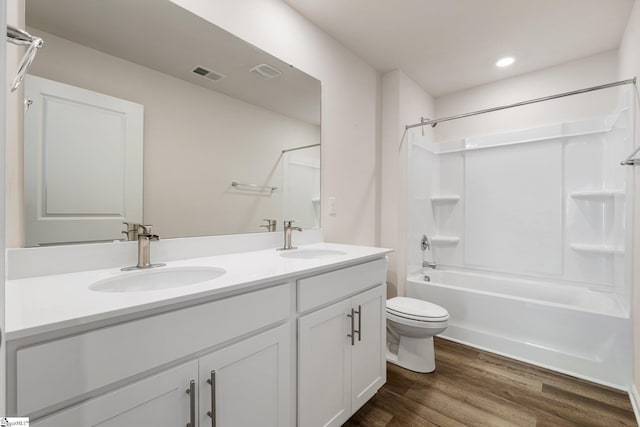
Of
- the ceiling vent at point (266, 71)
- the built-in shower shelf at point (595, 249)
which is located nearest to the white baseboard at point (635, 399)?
the built-in shower shelf at point (595, 249)

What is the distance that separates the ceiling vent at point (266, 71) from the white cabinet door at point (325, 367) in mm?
1378

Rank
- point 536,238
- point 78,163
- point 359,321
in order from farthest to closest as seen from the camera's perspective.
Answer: point 536,238 → point 359,321 → point 78,163

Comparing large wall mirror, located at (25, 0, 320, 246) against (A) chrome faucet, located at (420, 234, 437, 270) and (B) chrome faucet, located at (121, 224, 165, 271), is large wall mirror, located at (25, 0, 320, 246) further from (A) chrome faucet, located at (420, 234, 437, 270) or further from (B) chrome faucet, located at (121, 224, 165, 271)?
(A) chrome faucet, located at (420, 234, 437, 270)

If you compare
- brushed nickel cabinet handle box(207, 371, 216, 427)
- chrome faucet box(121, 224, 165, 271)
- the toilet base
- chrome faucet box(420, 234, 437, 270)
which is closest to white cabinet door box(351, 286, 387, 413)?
the toilet base

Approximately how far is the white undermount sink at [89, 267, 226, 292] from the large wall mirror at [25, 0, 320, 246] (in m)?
0.21

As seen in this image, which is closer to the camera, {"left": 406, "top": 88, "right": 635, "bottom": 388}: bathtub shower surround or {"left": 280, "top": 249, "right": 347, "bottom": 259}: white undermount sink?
{"left": 280, "top": 249, "right": 347, "bottom": 259}: white undermount sink

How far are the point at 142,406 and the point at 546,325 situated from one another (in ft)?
8.29

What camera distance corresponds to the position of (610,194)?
226 centimetres

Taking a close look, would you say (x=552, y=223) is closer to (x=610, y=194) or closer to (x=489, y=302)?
(x=610, y=194)

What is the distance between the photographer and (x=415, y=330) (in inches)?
76.6

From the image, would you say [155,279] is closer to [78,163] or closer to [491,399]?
[78,163]

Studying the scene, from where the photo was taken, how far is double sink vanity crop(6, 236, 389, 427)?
23.8 inches

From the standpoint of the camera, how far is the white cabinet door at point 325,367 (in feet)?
3.83

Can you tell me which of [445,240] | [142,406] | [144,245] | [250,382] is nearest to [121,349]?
[142,406]
